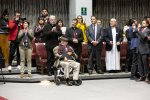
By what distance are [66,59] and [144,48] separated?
252 centimetres

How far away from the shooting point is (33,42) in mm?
14398

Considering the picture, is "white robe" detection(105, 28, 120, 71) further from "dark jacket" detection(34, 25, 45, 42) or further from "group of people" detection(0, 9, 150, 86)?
"dark jacket" detection(34, 25, 45, 42)

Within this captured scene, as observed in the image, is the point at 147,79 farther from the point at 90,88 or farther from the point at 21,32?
the point at 21,32

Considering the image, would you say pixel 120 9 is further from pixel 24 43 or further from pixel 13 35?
pixel 24 43

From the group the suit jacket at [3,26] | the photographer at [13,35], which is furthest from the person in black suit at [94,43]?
the suit jacket at [3,26]

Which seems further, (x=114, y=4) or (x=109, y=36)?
(x=114, y=4)

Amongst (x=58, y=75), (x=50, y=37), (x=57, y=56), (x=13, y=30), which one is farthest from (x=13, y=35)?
(x=58, y=75)

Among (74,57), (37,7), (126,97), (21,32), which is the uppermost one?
(37,7)

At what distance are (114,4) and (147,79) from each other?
7394 mm

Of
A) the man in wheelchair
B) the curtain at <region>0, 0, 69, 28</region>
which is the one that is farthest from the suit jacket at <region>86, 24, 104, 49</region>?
the curtain at <region>0, 0, 69, 28</region>

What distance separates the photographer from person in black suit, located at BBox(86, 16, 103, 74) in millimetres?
13712

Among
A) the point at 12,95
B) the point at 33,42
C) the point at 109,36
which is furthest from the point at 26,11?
the point at 12,95

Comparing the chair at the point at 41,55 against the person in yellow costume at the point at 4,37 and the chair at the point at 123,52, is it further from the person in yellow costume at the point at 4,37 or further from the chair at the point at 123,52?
the chair at the point at 123,52

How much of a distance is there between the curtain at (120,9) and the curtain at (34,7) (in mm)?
1532
